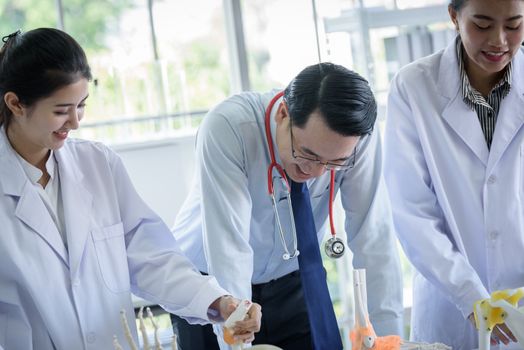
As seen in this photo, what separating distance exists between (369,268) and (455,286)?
234 mm

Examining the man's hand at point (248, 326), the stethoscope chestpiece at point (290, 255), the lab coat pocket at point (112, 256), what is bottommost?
A: the man's hand at point (248, 326)

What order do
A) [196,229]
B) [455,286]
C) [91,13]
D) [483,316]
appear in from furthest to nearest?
[91,13], [196,229], [455,286], [483,316]

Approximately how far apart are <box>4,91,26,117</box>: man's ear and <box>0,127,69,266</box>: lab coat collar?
0.31 feet

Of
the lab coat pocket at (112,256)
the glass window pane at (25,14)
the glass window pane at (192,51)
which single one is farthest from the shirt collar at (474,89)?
the glass window pane at (25,14)

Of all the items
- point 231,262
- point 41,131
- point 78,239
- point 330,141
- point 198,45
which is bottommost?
point 231,262

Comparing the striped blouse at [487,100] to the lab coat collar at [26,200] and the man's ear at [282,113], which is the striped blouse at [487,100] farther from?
the lab coat collar at [26,200]

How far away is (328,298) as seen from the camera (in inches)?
73.9

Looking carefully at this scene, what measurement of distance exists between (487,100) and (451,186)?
0.91ft

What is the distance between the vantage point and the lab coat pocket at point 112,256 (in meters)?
1.78

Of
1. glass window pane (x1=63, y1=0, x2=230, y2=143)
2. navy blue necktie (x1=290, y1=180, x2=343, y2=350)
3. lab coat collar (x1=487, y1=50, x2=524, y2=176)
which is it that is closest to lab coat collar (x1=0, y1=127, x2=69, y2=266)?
navy blue necktie (x1=290, y1=180, x2=343, y2=350)

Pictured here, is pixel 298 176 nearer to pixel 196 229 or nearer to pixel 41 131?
pixel 196 229

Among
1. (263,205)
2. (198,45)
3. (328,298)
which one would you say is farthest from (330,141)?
(198,45)

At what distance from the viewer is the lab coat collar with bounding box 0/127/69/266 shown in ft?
5.54

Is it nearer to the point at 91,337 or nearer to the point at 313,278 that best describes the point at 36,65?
the point at 91,337
